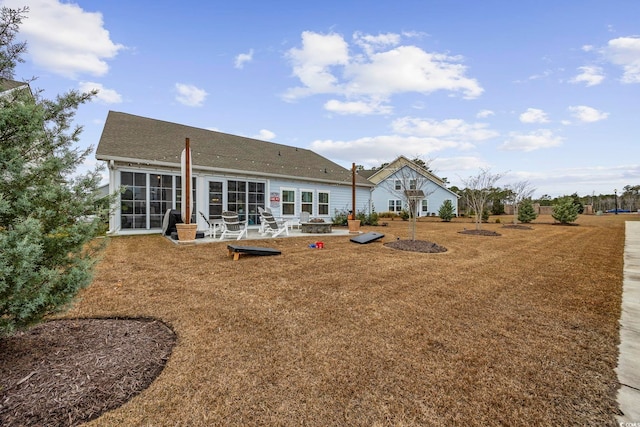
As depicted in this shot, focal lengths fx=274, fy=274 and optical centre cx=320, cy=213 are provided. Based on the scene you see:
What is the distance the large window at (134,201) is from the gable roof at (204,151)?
735 mm

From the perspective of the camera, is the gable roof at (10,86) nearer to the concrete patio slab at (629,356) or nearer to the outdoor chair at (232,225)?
the concrete patio slab at (629,356)

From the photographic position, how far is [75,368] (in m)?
2.05

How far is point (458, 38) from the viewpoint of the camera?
10.3 m

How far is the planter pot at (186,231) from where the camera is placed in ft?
26.5

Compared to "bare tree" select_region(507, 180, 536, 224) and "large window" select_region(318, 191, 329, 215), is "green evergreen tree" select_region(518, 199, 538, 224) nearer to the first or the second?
"bare tree" select_region(507, 180, 536, 224)

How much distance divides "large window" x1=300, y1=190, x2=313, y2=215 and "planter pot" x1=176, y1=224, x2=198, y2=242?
7.30 metres

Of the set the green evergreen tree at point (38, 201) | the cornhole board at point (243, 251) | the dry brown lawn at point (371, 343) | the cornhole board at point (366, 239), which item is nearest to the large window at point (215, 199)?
the cornhole board at point (243, 251)

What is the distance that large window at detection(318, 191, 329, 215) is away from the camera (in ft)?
51.7

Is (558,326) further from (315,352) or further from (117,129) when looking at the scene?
(117,129)

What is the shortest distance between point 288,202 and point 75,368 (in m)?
12.4

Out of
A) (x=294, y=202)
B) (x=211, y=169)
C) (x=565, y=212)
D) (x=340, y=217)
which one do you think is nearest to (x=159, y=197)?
(x=211, y=169)

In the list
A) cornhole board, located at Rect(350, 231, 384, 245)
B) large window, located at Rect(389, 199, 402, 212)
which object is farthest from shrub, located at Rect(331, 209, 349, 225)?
large window, located at Rect(389, 199, 402, 212)

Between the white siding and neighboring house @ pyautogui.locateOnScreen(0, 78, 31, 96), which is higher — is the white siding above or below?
above

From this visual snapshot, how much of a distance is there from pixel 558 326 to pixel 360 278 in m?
2.60
